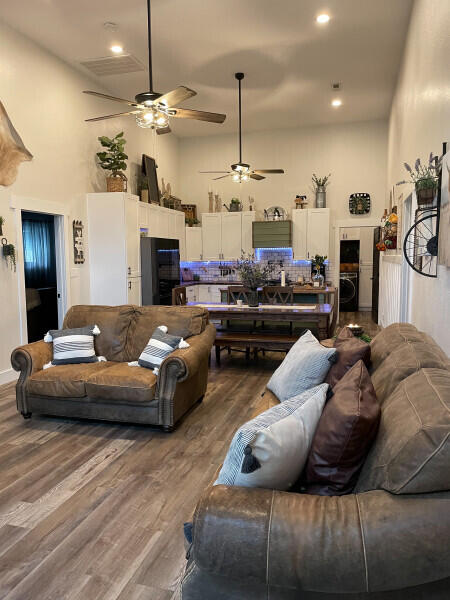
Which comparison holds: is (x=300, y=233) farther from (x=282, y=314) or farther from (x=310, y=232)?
(x=282, y=314)

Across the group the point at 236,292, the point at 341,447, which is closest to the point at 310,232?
the point at 236,292

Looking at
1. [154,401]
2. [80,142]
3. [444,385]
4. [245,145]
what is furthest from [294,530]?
[245,145]

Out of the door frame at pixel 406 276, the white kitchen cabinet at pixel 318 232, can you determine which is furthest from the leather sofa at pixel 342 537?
the white kitchen cabinet at pixel 318 232

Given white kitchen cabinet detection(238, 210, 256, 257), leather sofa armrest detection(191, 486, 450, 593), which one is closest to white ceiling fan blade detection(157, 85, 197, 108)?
leather sofa armrest detection(191, 486, 450, 593)

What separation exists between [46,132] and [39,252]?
5.03ft

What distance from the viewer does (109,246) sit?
6.41m

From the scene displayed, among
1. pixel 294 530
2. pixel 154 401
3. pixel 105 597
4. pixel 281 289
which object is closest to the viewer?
pixel 294 530

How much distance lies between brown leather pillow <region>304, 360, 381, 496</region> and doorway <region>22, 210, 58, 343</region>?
474cm

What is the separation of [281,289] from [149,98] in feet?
9.86

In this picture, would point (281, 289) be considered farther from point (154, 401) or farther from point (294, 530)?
point (294, 530)

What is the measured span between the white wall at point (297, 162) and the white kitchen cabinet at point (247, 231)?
465mm

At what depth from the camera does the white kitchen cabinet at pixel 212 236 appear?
29.9 feet

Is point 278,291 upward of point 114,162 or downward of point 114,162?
downward

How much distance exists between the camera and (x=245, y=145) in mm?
9242
